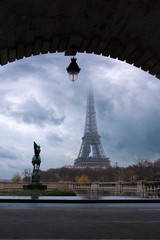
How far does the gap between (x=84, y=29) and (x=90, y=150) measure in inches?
4860

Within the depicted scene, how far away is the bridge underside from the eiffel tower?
113289 millimetres

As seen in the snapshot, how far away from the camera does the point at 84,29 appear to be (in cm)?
898

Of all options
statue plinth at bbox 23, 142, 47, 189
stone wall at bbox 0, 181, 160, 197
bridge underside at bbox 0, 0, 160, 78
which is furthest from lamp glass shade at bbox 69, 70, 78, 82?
statue plinth at bbox 23, 142, 47, 189

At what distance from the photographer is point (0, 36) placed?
325 inches

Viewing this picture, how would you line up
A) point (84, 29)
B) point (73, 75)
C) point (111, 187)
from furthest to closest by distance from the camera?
point (111, 187) < point (73, 75) < point (84, 29)

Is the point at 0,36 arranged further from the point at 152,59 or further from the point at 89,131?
the point at 89,131

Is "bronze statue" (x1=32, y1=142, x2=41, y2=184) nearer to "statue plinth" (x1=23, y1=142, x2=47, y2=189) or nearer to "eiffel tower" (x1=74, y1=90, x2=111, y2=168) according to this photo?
"statue plinth" (x1=23, y1=142, x2=47, y2=189)

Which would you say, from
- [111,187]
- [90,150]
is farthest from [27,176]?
[111,187]

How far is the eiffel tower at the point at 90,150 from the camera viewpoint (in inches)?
4850

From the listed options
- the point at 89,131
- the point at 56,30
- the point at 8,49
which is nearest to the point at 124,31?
the point at 56,30

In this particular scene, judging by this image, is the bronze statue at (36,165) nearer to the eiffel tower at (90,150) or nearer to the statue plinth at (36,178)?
the statue plinth at (36,178)

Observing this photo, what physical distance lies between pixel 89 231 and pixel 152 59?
6682mm

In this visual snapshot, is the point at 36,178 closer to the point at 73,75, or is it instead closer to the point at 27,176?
the point at 73,75

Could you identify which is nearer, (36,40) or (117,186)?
(36,40)
